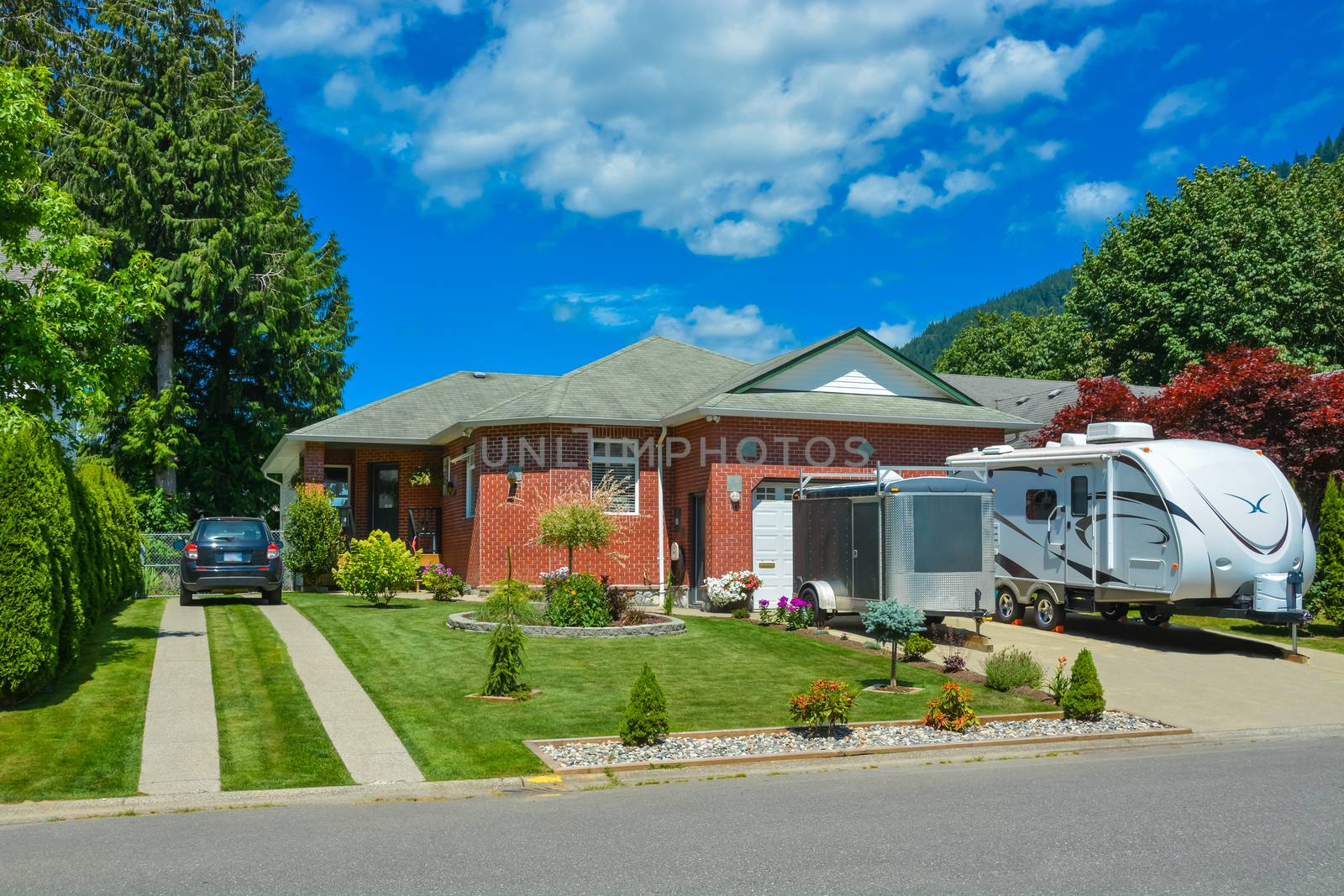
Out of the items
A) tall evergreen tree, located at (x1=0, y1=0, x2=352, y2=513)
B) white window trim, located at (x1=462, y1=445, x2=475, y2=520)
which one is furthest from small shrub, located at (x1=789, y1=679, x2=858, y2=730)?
tall evergreen tree, located at (x1=0, y1=0, x2=352, y2=513)

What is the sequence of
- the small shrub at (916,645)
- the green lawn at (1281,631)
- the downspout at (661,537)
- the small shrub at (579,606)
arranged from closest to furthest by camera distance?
the small shrub at (916,645)
the small shrub at (579,606)
the green lawn at (1281,631)
the downspout at (661,537)

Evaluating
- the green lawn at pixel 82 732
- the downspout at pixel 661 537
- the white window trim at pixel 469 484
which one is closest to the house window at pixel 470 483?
the white window trim at pixel 469 484

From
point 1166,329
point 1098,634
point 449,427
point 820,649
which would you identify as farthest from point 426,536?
point 1166,329

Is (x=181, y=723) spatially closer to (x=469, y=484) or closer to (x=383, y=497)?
(x=469, y=484)

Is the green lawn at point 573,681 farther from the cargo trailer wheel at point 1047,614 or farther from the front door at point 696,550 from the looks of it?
the cargo trailer wheel at point 1047,614

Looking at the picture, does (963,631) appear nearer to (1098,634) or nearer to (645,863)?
(1098,634)

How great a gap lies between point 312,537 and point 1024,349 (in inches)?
1415

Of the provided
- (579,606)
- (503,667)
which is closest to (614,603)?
(579,606)

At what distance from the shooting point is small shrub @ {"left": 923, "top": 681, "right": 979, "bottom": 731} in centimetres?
1045

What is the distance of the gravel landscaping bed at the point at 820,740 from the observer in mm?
9164

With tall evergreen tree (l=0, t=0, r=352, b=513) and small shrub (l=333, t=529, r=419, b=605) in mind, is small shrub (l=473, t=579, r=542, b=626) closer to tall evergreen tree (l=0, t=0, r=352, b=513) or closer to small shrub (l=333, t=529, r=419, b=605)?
small shrub (l=333, t=529, r=419, b=605)

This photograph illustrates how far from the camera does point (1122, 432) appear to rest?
55.4ft

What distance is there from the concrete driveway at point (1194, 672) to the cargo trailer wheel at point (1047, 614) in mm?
199

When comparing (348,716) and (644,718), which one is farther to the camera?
(348,716)
